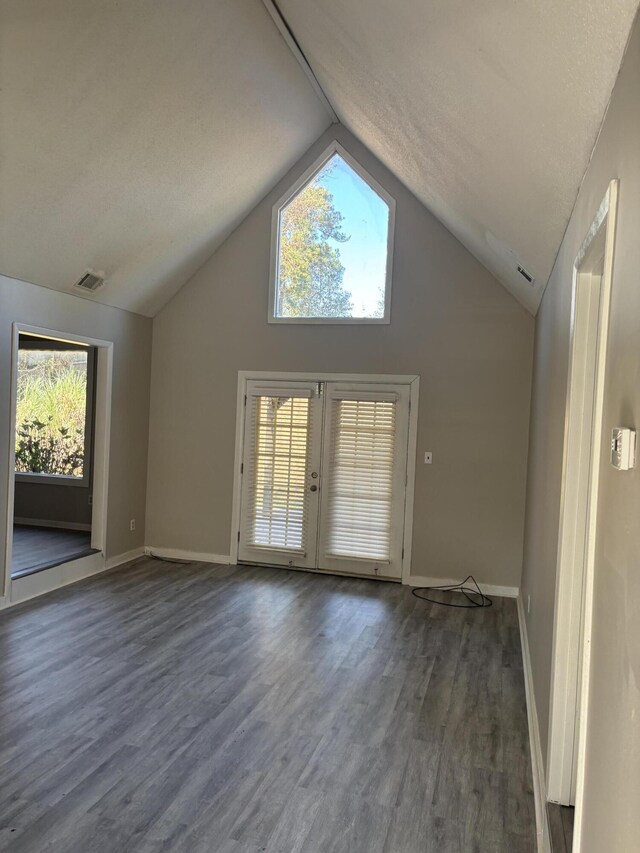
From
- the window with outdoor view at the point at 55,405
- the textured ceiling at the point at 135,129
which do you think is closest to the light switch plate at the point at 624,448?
the textured ceiling at the point at 135,129

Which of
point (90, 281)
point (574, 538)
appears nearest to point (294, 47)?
point (90, 281)

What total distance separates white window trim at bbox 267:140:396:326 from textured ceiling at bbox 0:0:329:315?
0.67 feet

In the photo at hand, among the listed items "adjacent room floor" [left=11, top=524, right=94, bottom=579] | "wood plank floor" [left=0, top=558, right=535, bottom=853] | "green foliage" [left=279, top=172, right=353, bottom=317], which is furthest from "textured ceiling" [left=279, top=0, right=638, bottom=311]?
"adjacent room floor" [left=11, top=524, right=94, bottom=579]

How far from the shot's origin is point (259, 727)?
3.30 meters

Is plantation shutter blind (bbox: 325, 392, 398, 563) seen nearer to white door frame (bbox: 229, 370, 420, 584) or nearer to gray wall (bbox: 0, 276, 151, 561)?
white door frame (bbox: 229, 370, 420, 584)

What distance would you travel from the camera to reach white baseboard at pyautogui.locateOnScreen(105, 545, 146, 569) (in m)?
6.25

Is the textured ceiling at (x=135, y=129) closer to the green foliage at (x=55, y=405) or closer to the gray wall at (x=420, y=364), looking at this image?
the gray wall at (x=420, y=364)

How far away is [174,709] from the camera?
3.45m

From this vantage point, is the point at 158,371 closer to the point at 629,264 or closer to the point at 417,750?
the point at 417,750

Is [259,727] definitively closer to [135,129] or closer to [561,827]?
[561,827]

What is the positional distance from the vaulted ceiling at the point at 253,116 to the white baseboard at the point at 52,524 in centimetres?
284

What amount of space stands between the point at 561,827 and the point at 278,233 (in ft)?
17.9

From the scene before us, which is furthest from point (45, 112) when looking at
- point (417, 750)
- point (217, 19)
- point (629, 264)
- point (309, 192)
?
point (417, 750)

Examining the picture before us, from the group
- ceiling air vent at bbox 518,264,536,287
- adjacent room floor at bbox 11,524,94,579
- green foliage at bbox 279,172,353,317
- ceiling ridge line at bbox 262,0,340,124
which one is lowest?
adjacent room floor at bbox 11,524,94,579
